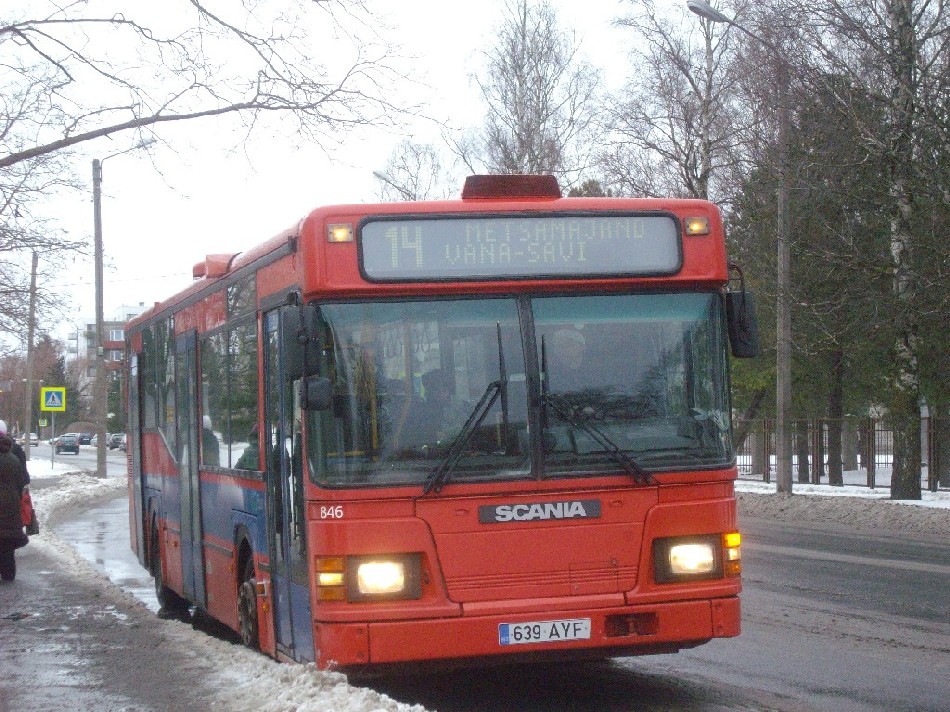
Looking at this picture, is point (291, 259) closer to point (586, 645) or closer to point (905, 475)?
point (586, 645)

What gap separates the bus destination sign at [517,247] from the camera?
25.8 feet

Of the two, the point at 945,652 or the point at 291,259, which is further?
the point at 945,652

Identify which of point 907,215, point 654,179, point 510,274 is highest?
point 654,179

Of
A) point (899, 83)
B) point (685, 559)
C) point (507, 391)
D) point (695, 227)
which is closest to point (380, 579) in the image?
point (507, 391)

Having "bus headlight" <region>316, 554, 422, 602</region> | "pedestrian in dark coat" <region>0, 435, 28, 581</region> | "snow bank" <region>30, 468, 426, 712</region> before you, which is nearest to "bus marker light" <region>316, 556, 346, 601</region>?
"bus headlight" <region>316, 554, 422, 602</region>

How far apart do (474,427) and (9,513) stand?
9683 mm

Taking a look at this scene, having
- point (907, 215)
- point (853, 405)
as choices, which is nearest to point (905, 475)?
point (907, 215)

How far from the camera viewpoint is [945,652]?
381 inches

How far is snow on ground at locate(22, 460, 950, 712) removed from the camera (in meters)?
6.93

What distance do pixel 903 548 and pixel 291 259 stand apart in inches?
503

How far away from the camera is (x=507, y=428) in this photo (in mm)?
7664

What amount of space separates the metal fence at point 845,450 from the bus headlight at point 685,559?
20.7 metres

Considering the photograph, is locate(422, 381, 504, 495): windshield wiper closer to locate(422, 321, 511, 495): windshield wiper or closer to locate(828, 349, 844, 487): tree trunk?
locate(422, 321, 511, 495): windshield wiper

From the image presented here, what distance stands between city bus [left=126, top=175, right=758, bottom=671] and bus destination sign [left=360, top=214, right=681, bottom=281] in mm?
11
